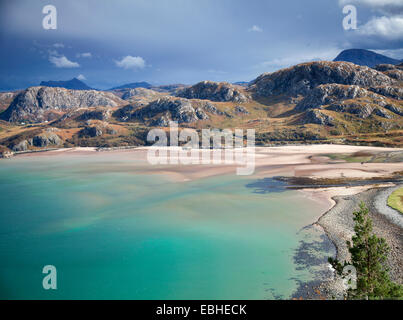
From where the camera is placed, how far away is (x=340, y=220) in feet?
124

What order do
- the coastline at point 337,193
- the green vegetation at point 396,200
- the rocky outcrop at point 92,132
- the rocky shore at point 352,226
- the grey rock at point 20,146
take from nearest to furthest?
the rocky shore at point 352,226 < the coastline at point 337,193 < the green vegetation at point 396,200 < the grey rock at point 20,146 < the rocky outcrop at point 92,132

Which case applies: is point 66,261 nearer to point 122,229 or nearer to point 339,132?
point 122,229

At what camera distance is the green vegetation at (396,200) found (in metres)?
40.7

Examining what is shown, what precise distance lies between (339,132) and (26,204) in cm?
15861

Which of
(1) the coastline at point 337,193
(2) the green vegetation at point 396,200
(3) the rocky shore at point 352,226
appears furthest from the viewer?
(2) the green vegetation at point 396,200

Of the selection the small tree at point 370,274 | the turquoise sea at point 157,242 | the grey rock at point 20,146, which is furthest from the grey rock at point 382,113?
the grey rock at point 20,146

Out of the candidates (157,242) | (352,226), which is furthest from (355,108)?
(157,242)

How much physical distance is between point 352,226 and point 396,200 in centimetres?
1443

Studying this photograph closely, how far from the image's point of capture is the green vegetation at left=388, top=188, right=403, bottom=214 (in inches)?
1601

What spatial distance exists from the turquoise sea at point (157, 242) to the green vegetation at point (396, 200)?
1123 centimetres

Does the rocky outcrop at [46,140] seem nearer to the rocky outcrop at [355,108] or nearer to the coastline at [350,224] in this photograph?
the coastline at [350,224]

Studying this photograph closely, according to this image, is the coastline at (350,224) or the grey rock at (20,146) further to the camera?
the grey rock at (20,146)
